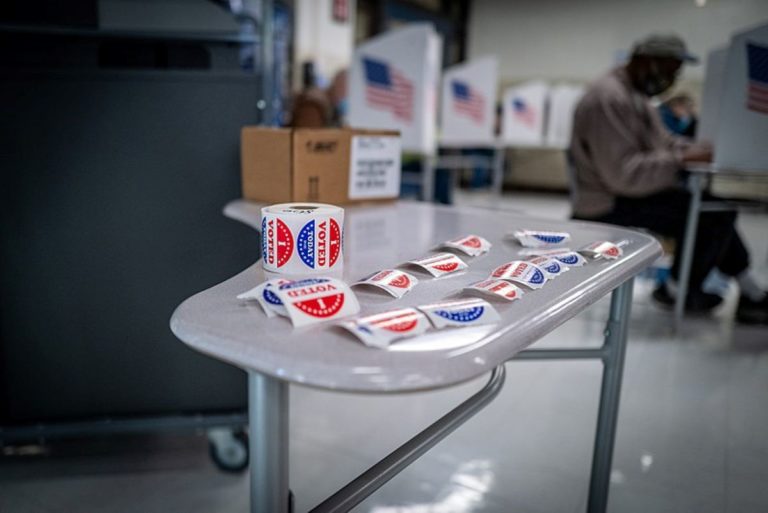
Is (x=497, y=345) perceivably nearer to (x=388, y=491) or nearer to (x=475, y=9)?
(x=388, y=491)

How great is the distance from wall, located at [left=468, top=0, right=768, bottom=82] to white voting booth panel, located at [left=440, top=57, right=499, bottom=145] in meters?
3.07

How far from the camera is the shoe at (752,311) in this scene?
2.57 meters

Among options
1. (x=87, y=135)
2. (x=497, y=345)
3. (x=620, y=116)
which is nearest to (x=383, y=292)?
(x=497, y=345)

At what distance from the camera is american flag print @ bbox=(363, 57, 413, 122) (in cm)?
336

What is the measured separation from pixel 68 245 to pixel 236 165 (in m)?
0.39

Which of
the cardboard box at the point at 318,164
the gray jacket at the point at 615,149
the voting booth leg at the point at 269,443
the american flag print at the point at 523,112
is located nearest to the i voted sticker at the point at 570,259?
the voting booth leg at the point at 269,443

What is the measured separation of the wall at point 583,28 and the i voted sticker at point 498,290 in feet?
23.2

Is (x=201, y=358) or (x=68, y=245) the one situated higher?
(x=68, y=245)

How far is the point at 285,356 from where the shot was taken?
0.48 m

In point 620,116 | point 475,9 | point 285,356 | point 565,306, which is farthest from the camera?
point 475,9

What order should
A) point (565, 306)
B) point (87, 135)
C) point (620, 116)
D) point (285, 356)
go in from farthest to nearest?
point (620, 116)
point (87, 135)
point (565, 306)
point (285, 356)

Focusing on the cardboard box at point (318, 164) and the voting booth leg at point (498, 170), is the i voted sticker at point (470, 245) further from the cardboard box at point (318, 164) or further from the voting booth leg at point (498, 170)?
the voting booth leg at point (498, 170)

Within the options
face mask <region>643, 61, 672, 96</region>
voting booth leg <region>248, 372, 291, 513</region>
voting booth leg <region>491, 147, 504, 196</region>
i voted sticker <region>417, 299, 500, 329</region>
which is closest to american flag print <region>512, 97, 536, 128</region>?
voting booth leg <region>491, 147, 504, 196</region>

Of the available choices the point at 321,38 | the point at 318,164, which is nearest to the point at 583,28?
the point at 321,38
